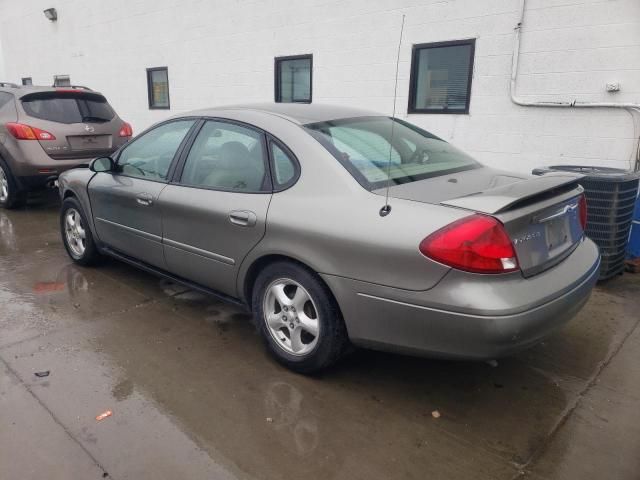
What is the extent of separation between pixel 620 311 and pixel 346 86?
487cm

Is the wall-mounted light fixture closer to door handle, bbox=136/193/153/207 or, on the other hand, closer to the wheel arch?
door handle, bbox=136/193/153/207

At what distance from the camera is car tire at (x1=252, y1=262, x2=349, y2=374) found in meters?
2.74

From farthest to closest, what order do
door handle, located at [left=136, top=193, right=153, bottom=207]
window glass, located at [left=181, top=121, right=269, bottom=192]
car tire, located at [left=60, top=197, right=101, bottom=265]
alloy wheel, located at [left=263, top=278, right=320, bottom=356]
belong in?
car tire, located at [left=60, top=197, right=101, bottom=265]
door handle, located at [left=136, top=193, right=153, bottom=207]
window glass, located at [left=181, top=121, right=269, bottom=192]
alloy wheel, located at [left=263, top=278, right=320, bottom=356]

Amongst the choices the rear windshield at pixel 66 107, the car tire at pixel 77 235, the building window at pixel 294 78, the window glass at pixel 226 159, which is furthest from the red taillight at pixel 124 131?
the window glass at pixel 226 159

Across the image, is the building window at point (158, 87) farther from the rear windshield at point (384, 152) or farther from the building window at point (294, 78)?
the rear windshield at point (384, 152)

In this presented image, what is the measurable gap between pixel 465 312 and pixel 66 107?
6.55m

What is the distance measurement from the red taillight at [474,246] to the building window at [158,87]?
9.59 m

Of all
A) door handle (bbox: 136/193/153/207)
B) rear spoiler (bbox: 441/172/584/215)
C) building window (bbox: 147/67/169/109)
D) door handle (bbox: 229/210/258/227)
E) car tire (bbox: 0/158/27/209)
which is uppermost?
building window (bbox: 147/67/169/109)

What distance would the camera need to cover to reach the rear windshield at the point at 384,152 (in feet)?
9.19

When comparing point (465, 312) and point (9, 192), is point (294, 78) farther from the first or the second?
point (465, 312)

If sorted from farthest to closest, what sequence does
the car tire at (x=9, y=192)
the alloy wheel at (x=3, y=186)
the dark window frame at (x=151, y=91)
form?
1. the dark window frame at (x=151, y=91)
2. the alloy wheel at (x=3, y=186)
3. the car tire at (x=9, y=192)

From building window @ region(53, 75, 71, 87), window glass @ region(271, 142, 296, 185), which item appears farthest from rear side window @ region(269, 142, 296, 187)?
building window @ region(53, 75, 71, 87)

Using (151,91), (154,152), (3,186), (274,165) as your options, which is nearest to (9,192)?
(3,186)

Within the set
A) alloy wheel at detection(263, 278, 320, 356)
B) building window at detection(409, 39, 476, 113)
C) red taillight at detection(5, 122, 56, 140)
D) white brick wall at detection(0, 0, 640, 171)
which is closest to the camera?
alloy wheel at detection(263, 278, 320, 356)
